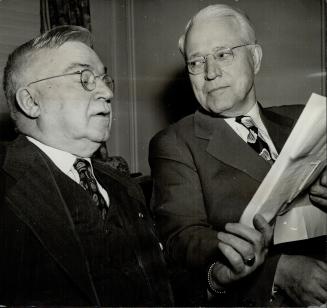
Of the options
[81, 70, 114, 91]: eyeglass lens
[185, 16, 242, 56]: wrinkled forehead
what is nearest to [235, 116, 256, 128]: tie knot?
[185, 16, 242, 56]: wrinkled forehead

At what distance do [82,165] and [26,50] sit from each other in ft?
1.26

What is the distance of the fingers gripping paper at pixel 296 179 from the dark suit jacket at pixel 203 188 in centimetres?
15

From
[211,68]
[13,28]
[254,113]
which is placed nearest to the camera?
[211,68]

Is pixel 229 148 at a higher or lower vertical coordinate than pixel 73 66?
lower

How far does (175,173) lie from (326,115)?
56cm

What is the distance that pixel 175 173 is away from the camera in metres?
1.22

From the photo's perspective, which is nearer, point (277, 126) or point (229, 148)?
point (229, 148)

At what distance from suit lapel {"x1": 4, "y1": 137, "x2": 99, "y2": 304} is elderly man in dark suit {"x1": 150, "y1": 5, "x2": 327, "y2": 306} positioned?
299 millimetres

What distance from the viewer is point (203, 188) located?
1.21 metres

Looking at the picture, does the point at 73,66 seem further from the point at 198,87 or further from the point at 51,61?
the point at 198,87

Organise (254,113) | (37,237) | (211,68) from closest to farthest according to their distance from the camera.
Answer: (37,237) < (211,68) < (254,113)

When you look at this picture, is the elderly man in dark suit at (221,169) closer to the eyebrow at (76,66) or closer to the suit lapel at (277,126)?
the suit lapel at (277,126)

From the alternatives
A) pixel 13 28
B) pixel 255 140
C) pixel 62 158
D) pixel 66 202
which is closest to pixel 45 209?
pixel 66 202

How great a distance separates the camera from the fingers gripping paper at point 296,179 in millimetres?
748
